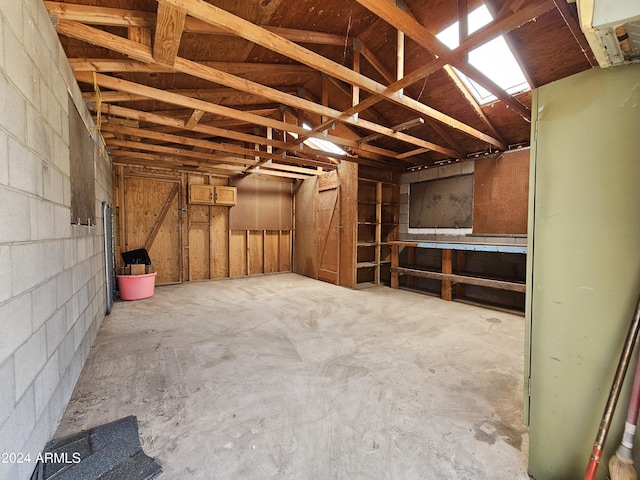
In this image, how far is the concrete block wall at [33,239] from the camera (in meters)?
1.10

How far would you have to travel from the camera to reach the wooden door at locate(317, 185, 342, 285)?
5.67 meters

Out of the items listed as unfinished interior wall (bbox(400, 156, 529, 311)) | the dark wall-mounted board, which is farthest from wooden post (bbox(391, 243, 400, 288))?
the dark wall-mounted board

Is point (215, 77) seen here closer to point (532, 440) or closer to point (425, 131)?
point (532, 440)

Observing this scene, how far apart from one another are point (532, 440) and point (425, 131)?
14.3 ft

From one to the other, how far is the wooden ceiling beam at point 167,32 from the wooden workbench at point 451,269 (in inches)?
161

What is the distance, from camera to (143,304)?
13.6ft

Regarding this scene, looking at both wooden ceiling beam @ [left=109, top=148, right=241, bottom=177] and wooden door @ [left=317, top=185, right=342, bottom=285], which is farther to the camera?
wooden door @ [left=317, top=185, right=342, bottom=285]

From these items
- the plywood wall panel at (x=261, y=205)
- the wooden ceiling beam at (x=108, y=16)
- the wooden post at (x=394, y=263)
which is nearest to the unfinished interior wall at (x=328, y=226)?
the plywood wall panel at (x=261, y=205)

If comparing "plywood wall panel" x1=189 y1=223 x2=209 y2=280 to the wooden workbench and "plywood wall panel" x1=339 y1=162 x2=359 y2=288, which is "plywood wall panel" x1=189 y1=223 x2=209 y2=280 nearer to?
"plywood wall panel" x1=339 y1=162 x2=359 y2=288

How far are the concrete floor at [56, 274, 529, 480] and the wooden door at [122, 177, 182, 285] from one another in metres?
2.18

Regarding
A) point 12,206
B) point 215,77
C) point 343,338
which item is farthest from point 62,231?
point 343,338


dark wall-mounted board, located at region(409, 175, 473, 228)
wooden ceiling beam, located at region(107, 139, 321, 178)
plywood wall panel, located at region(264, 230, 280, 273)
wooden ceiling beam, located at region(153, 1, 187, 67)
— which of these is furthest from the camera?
plywood wall panel, located at region(264, 230, 280, 273)

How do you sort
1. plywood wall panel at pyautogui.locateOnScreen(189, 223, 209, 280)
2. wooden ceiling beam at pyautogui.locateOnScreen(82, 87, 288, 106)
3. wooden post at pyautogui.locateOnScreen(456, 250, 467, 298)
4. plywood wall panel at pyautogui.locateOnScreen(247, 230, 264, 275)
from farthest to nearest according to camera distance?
plywood wall panel at pyautogui.locateOnScreen(247, 230, 264, 275), plywood wall panel at pyautogui.locateOnScreen(189, 223, 209, 280), wooden post at pyautogui.locateOnScreen(456, 250, 467, 298), wooden ceiling beam at pyautogui.locateOnScreen(82, 87, 288, 106)

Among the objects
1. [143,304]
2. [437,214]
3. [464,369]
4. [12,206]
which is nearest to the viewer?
[12,206]
